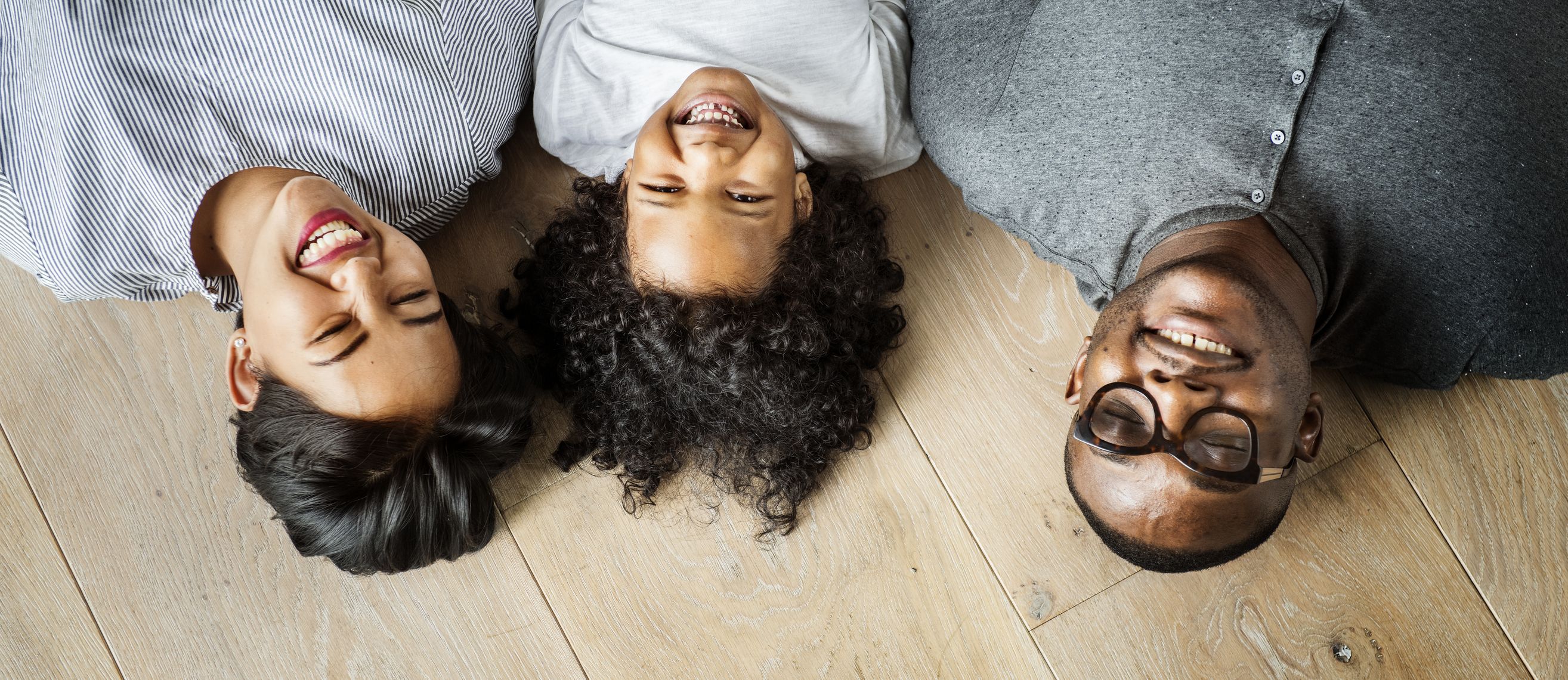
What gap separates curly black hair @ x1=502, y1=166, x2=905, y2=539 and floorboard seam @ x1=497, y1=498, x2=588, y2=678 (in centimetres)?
16

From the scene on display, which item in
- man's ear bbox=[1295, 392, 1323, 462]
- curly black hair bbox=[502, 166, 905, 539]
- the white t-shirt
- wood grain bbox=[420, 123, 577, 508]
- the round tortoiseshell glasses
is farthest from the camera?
wood grain bbox=[420, 123, 577, 508]

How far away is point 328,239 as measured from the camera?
133 centimetres

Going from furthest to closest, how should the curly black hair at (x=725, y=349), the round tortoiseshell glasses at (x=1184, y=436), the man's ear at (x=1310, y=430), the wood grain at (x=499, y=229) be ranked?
1. the wood grain at (x=499, y=229)
2. the curly black hair at (x=725, y=349)
3. the man's ear at (x=1310, y=430)
4. the round tortoiseshell glasses at (x=1184, y=436)

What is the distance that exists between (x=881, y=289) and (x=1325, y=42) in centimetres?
74

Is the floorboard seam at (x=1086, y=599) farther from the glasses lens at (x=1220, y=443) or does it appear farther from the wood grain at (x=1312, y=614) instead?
the glasses lens at (x=1220, y=443)

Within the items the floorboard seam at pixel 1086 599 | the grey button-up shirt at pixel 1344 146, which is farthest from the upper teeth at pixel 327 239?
the floorboard seam at pixel 1086 599

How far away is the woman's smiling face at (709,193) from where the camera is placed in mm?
1319

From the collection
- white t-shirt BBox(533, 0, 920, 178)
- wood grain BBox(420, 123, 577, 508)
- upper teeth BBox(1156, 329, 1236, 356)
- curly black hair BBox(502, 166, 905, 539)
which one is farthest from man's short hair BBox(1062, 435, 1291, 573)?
wood grain BBox(420, 123, 577, 508)

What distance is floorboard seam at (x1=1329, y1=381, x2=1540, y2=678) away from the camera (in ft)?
5.03

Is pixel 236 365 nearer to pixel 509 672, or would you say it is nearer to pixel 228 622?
pixel 228 622

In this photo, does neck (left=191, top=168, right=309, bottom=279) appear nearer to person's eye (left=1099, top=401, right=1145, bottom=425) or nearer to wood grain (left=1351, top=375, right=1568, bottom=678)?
person's eye (left=1099, top=401, right=1145, bottom=425)

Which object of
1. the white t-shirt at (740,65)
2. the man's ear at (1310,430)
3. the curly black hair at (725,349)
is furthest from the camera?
the white t-shirt at (740,65)

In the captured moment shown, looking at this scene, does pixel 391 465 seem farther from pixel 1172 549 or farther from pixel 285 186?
pixel 1172 549

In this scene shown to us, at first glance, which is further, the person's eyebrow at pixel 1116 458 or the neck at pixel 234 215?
the neck at pixel 234 215
